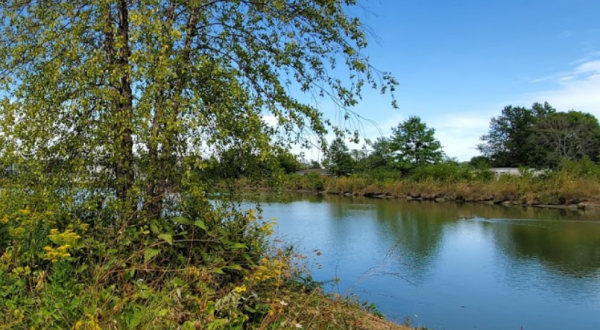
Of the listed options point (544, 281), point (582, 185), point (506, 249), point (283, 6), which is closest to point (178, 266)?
point (283, 6)

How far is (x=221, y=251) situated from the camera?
407 cm

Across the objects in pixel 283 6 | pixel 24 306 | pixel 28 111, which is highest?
pixel 283 6

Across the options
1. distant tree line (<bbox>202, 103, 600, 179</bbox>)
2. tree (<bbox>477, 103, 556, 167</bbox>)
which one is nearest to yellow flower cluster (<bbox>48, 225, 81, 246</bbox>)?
distant tree line (<bbox>202, 103, 600, 179</bbox>)

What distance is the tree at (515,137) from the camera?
6531 cm

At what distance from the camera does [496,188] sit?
31.6m

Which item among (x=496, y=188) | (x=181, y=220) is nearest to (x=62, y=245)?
Result: (x=181, y=220)

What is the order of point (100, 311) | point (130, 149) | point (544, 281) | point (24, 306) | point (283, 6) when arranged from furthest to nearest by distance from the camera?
1. point (544, 281)
2. point (283, 6)
3. point (130, 149)
4. point (24, 306)
5. point (100, 311)

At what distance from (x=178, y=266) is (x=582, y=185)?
29216mm

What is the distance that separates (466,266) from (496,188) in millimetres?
20807

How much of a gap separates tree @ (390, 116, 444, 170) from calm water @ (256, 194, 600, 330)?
1069 inches

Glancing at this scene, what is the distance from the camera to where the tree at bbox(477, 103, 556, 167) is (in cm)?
6531

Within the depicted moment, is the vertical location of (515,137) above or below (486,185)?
above

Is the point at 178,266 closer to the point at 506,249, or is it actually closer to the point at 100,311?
the point at 100,311

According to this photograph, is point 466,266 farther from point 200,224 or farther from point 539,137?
point 539,137
